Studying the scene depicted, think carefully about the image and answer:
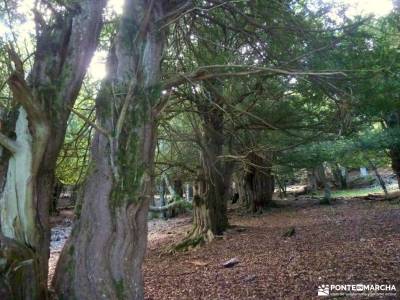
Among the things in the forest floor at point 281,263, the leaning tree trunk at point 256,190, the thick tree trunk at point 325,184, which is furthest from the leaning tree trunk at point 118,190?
the thick tree trunk at point 325,184

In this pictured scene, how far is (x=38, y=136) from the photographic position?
286 cm

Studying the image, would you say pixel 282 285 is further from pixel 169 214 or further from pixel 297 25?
pixel 169 214

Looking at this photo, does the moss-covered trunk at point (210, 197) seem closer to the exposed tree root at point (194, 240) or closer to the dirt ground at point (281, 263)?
the exposed tree root at point (194, 240)

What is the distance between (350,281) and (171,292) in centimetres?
260

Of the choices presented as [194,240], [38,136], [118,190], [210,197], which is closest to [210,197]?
[210,197]

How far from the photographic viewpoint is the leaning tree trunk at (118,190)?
2967 mm

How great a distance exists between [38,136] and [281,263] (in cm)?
497

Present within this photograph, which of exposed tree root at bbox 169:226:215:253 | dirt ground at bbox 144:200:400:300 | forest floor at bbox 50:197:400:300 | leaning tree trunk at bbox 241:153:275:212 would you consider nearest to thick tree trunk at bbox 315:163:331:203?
leaning tree trunk at bbox 241:153:275:212

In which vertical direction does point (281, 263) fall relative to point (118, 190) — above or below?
below

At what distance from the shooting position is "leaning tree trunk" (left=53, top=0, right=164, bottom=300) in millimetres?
2967

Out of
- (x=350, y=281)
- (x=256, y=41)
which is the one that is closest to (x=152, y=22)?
(x=256, y=41)

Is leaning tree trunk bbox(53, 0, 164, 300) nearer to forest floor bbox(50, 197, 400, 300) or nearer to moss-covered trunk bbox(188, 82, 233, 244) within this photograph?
forest floor bbox(50, 197, 400, 300)

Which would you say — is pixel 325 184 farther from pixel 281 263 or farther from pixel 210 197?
pixel 281 263

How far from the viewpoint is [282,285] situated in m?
5.18
